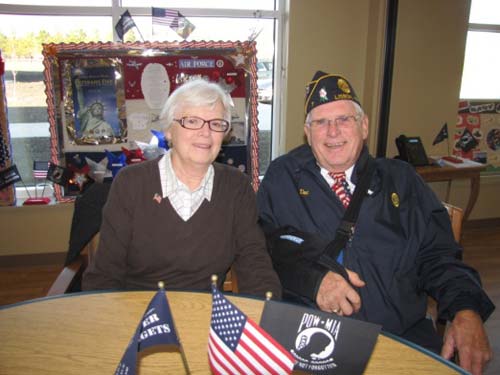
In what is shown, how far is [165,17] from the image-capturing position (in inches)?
115

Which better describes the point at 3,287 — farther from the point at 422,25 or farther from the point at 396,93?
the point at 422,25

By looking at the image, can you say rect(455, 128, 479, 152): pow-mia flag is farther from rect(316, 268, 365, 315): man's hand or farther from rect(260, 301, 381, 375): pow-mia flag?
rect(260, 301, 381, 375): pow-mia flag

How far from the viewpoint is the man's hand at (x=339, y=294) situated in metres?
1.26

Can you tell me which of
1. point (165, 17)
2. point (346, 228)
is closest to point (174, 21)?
point (165, 17)

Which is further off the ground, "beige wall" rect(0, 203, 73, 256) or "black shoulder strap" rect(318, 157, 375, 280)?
"black shoulder strap" rect(318, 157, 375, 280)

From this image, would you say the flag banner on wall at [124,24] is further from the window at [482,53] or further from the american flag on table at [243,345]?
the window at [482,53]

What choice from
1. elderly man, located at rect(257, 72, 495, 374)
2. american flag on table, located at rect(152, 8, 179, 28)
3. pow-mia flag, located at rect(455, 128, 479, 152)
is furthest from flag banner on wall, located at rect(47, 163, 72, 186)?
pow-mia flag, located at rect(455, 128, 479, 152)

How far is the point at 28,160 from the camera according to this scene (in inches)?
125

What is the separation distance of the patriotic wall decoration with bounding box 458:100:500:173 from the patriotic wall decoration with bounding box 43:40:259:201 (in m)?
2.20

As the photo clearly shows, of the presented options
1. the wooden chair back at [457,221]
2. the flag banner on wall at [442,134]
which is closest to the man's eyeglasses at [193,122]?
the wooden chair back at [457,221]

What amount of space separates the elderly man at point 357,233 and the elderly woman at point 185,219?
0.12m

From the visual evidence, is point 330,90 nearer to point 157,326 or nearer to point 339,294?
point 339,294

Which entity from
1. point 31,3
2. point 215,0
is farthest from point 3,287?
point 215,0

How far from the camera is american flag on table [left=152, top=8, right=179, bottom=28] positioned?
2883mm
